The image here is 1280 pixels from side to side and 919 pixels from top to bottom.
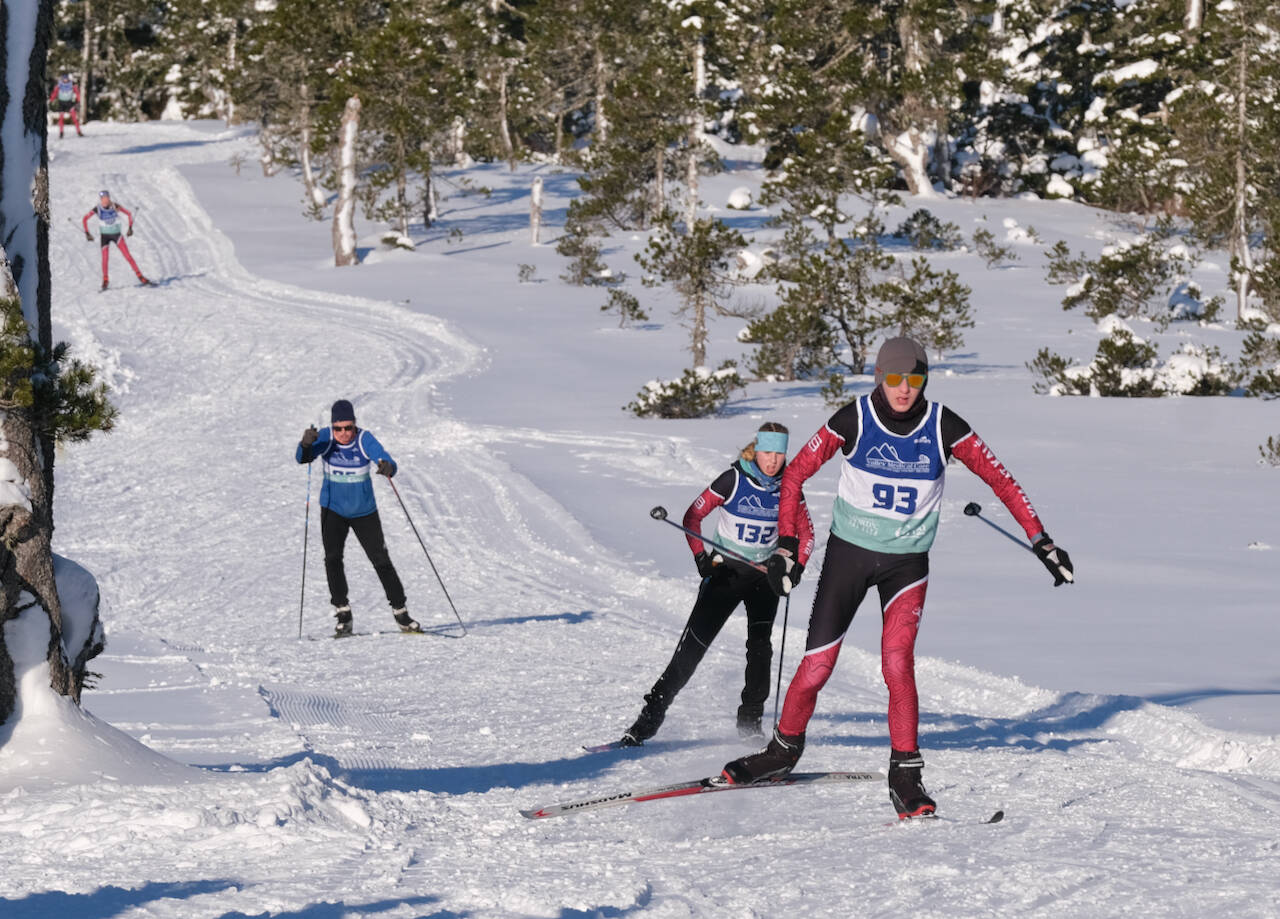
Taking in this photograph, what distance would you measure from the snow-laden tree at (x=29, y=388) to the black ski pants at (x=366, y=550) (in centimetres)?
434

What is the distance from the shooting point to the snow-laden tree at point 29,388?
16.9ft

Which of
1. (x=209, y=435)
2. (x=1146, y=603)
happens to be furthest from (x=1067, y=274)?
(x=1146, y=603)

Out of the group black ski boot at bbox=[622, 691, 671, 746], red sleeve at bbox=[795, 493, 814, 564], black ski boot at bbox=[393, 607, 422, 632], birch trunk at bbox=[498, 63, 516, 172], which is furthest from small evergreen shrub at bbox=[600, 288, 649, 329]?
birch trunk at bbox=[498, 63, 516, 172]

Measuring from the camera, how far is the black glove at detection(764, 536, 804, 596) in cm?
555

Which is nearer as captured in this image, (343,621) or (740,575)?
(740,575)

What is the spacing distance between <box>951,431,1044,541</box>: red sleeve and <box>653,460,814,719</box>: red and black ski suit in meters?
1.51

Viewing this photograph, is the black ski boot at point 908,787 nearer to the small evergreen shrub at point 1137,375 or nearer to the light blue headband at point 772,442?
the light blue headband at point 772,442

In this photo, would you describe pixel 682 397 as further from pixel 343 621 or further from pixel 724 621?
pixel 724 621

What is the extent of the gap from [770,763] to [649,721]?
4.32 ft

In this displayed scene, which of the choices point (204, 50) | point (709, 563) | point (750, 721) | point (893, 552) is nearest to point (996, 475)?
point (893, 552)

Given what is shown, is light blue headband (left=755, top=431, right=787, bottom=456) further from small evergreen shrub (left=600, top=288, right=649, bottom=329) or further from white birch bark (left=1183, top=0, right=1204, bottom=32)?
white birch bark (left=1183, top=0, right=1204, bottom=32)

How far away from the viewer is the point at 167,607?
10836mm

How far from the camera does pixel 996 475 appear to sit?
211 inches

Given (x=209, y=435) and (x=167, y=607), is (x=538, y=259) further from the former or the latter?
(x=167, y=607)
